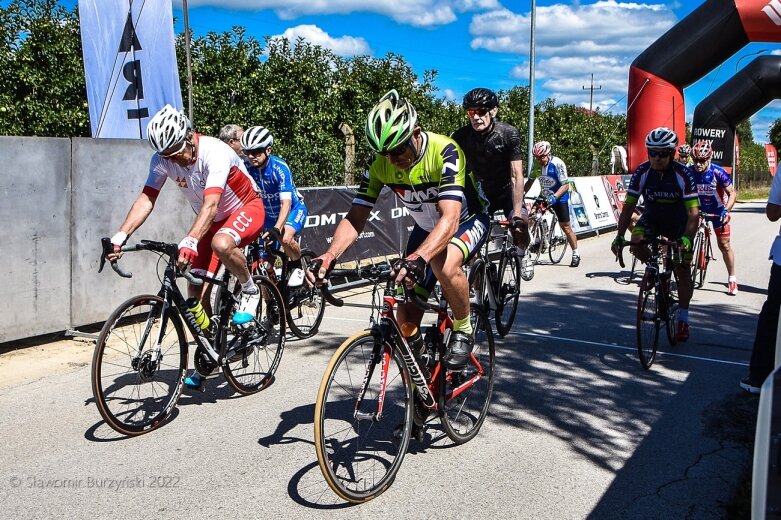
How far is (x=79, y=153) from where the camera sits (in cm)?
721

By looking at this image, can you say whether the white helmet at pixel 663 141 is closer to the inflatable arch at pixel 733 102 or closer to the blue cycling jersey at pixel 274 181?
the blue cycling jersey at pixel 274 181

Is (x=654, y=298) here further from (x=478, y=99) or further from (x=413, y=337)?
(x=413, y=337)

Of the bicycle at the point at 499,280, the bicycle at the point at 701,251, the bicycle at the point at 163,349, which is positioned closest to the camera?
the bicycle at the point at 163,349

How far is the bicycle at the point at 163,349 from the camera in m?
4.57

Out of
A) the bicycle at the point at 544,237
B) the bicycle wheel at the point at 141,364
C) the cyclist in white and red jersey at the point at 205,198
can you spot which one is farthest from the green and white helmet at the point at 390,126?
the bicycle at the point at 544,237

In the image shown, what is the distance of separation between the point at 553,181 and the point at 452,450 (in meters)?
8.88

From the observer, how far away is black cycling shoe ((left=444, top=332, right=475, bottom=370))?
4.26 metres

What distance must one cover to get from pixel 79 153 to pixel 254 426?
3936 mm

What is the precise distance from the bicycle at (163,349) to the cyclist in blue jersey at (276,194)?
3.62ft

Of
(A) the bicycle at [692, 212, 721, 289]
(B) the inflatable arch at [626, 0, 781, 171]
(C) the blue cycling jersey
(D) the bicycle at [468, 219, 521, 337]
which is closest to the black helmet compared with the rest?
(D) the bicycle at [468, 219, 521, 337]

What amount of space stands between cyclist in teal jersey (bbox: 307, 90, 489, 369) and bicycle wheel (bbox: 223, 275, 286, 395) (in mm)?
1693

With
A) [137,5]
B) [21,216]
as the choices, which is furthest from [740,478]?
[137,5]

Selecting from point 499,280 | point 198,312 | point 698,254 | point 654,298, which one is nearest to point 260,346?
point 198,312

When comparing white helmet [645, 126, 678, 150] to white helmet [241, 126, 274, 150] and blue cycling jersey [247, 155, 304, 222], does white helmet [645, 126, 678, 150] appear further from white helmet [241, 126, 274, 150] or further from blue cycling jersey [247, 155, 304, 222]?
white helmet [241, 126, 274, 150]
